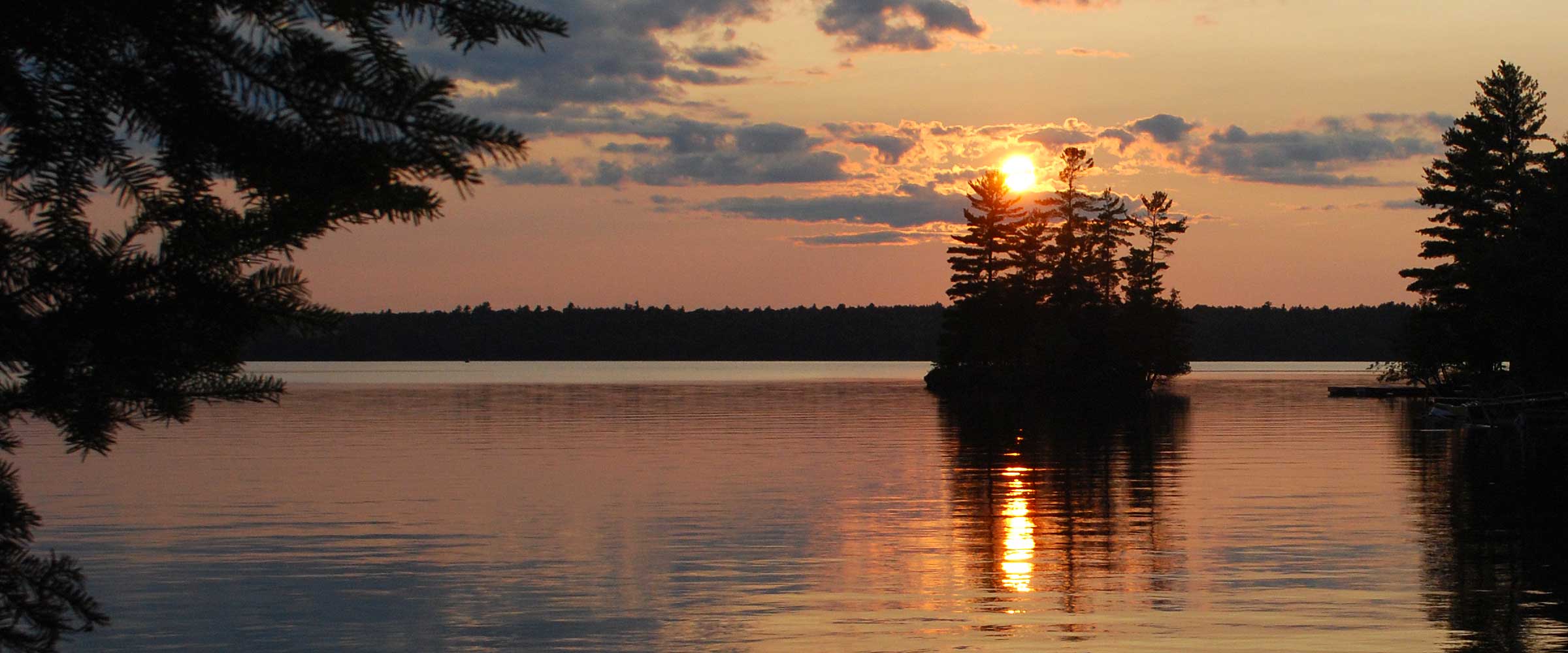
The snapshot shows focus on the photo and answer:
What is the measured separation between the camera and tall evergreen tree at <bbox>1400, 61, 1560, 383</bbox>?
57.4 meters

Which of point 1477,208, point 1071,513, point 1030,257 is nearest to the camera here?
point 1071,513

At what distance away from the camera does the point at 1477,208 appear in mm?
71312

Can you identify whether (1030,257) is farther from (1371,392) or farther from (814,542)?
(814,542)

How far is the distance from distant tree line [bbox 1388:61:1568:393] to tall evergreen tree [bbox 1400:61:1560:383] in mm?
67

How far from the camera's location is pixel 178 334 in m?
3.49

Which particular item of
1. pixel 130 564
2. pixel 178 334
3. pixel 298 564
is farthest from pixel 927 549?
pixel 178 334

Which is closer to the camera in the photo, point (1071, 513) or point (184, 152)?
point (184, 152)

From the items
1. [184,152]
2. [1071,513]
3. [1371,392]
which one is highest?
[184,152]

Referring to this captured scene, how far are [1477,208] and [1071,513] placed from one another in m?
58.8

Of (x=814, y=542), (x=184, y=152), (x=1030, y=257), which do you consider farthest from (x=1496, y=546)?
(x=1030, y=257)

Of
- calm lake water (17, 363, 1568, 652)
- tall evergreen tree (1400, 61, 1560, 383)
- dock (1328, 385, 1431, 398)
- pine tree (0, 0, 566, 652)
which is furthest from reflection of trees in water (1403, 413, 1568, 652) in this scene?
dock (1328, 385, 1431, 398)

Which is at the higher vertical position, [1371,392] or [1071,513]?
[1371,392]

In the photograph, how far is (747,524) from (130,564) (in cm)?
743

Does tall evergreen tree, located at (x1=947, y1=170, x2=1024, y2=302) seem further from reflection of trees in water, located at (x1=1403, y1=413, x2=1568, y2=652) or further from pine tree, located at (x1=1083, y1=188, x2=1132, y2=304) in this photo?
reflection of trees in water, located at (x1=1403, y1=413, x2=1568, y2=652)
